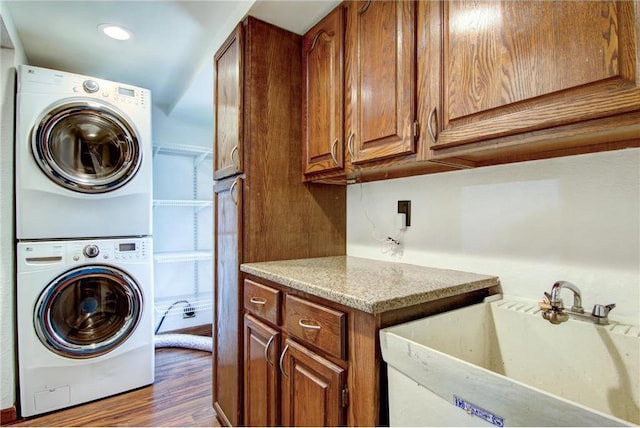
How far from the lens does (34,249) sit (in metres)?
1.84

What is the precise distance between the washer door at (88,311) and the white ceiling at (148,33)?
1.41m

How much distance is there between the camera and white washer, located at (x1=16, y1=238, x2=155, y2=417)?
183 cm

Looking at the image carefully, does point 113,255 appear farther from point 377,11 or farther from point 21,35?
point 377,11

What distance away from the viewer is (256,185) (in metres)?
1.51

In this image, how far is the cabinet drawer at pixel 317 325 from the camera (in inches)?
35.7

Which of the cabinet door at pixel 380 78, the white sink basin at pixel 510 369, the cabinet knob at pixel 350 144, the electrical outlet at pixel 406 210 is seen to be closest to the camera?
the white sink basin at pixel 510 369

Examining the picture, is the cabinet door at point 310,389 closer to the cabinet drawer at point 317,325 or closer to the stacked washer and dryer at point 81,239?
the cabinet drawer at point 317,325

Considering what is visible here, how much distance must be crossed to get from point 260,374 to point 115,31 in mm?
2042

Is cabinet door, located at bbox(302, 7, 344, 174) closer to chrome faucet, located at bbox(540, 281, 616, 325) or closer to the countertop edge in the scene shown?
the countertop edge

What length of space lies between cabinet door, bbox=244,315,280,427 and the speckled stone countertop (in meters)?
0.23

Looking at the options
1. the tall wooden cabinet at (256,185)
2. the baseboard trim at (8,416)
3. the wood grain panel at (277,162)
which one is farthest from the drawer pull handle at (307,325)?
the baseboard trim at (8,416)

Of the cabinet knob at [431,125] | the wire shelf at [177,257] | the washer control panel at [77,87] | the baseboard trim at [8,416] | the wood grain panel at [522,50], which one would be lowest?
the baseboard trim at [8,416]

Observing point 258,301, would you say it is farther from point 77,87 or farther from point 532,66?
point 77,87

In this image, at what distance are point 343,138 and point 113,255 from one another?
169 centimetres
